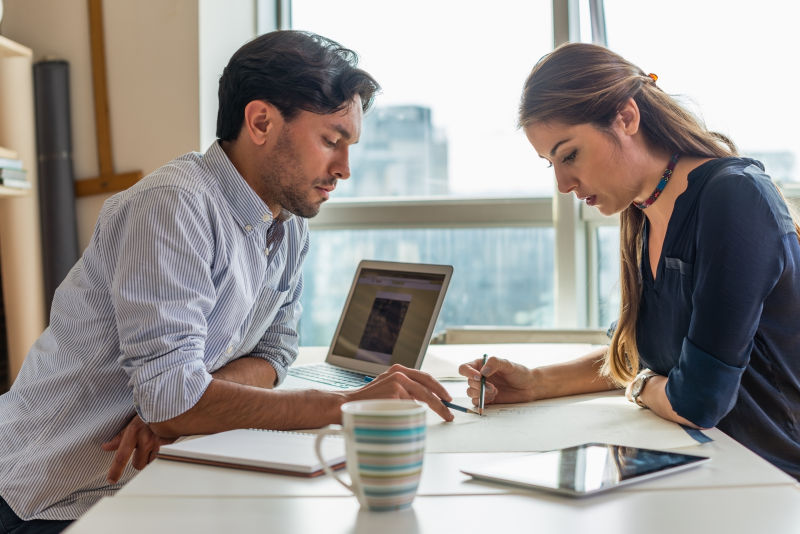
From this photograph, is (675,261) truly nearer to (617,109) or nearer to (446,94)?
(617,109)

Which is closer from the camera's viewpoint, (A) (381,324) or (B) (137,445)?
(B) (137,445)

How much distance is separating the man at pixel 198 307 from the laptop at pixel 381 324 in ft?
0.65

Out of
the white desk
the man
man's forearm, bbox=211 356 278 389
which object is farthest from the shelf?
the white desk

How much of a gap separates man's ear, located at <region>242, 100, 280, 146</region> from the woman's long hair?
475 mm

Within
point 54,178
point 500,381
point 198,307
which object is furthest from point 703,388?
point 54,178

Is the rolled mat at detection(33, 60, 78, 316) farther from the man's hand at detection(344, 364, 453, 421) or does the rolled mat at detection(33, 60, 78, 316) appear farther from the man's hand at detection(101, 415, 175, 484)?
the man's hand at detection(344, 364, 453, 421)

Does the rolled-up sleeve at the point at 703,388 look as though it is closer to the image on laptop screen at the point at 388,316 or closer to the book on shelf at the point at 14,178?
the image on laptop screen at the point at 388,316

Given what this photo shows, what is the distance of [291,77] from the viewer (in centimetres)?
137

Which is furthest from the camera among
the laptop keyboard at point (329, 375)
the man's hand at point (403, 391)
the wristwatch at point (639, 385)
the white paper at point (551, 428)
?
the laptop keyboard at point (329, 375)

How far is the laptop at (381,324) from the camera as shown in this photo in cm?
163

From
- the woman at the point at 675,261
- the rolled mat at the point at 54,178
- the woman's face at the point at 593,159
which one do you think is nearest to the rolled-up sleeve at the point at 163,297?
the woman at the point at 675,261

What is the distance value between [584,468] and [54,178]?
2351 millimetres

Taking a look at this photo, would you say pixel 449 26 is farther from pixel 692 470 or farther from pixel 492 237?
pixel 692 470

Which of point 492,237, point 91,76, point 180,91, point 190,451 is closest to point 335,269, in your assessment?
point 492,237
